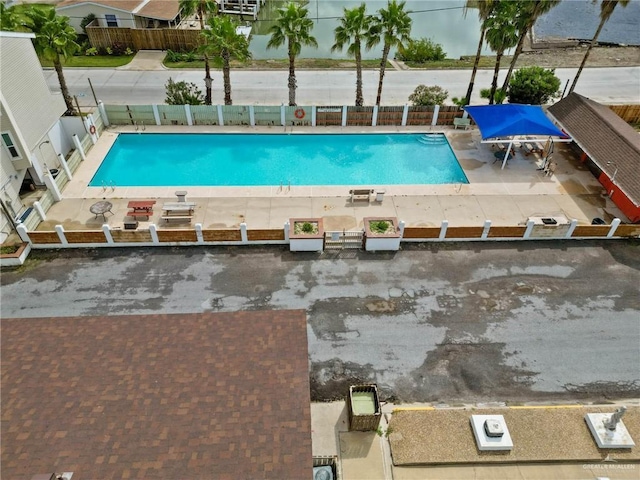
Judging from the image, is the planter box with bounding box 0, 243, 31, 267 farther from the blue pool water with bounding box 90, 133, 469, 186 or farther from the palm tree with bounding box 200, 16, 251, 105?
the palm tree with bounding box 200, 16, 251, 105

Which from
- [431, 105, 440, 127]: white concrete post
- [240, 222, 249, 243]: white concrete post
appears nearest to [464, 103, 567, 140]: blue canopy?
[431, 105, 440, 127]: white concrete post

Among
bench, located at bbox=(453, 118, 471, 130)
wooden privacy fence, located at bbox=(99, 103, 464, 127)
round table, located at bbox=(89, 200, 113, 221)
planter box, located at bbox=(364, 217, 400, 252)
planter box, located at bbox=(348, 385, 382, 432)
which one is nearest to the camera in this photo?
planter box, located at bbox=(348, 385, 382, 432)

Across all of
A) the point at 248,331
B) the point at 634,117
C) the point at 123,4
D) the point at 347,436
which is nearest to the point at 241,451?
the point at 248,331

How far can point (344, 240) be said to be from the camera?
865 inches

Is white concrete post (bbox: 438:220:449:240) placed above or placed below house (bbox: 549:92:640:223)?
below

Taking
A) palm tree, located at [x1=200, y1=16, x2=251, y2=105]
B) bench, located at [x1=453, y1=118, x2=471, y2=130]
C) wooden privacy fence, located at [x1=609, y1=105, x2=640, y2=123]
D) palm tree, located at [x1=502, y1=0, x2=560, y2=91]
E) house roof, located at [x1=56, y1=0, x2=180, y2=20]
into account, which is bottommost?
bench, located at [x1=453, y1=118, x2=471, y2=130]

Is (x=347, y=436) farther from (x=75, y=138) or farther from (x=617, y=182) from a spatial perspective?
(x=75, y=138)

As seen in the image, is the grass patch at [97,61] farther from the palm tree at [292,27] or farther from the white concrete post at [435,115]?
the white concrete post at [435,115]

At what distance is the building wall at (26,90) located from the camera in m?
21.6

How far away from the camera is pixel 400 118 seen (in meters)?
31.6

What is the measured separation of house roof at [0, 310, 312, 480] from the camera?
32.3 feet

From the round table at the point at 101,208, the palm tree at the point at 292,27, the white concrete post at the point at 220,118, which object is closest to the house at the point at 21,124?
the round table at the point at 101,208

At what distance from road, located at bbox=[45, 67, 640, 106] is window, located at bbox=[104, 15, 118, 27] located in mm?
8208

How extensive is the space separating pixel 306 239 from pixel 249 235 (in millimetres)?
2867
